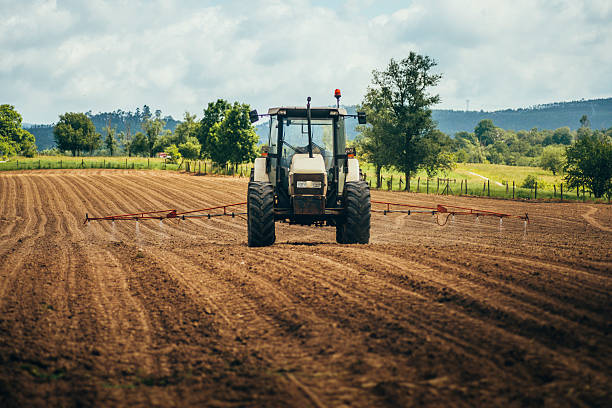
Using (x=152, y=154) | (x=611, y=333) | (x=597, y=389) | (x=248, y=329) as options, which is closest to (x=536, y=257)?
(x=611, y=333)

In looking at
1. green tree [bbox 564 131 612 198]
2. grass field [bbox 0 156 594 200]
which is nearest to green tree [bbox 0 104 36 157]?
grass field [bbox 0 156 594 200]

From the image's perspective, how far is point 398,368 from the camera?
433cm

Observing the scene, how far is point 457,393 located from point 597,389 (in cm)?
113

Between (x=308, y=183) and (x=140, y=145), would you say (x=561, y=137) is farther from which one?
(x=308, y=183)

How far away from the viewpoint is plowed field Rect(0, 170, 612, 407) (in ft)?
13.1

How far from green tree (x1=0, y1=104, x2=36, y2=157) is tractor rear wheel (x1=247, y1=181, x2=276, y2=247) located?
8241 centimetres

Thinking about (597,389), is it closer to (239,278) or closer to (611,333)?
(611,333)

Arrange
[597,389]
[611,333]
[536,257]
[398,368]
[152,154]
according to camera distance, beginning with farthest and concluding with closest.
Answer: [152,154]
[536,257]
[611,333]
[398,368]
[597,389]

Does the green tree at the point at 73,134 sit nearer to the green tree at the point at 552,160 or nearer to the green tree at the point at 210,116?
the green tree at the point at 210,116

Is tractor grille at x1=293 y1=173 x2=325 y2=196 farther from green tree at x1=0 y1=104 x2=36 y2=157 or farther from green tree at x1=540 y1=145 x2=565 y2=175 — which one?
green tree at x1=0 y1=104 x2=36 y2=157

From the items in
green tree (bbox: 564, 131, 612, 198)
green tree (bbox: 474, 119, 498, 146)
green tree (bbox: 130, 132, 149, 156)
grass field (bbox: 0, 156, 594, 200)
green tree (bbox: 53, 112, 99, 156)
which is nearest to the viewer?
green tree (bbox: 564, 131, 612, 198)

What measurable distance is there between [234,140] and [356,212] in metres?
49.7

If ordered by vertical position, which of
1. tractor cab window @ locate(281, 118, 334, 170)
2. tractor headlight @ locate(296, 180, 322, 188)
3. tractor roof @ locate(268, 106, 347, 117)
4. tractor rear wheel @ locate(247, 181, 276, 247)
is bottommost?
tractor rear wheel @ locate(247, 181, 276, 247)

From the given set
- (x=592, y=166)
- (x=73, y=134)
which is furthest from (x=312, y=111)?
(x=73, y=134)
